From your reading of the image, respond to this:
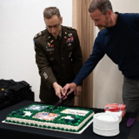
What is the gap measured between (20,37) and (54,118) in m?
1.62

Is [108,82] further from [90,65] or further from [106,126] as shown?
[106,126]

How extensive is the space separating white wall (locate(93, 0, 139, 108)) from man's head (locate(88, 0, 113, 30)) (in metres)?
0.53

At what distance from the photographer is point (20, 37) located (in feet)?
8.74

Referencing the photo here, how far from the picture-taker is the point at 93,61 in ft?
5.94

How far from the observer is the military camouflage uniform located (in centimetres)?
191

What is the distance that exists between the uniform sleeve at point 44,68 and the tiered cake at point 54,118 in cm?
35

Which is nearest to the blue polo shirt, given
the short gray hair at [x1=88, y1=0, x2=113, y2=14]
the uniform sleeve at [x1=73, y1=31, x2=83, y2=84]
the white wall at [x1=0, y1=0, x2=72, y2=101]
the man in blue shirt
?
the man in blue shirt

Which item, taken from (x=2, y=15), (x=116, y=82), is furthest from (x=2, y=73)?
(x=116, y=82)

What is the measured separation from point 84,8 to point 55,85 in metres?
0.87

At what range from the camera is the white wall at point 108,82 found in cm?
207

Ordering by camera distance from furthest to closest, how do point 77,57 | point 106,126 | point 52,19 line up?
point 77,57 < point 52,19 < point 106,126

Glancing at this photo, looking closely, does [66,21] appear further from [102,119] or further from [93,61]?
[102,119]

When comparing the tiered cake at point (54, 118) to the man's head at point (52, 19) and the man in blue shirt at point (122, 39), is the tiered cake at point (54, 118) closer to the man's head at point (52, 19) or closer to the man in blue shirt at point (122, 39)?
the man in blue shirt at point (122, 39)

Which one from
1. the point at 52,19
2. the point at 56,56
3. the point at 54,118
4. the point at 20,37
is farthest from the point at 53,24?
the point at 20,37
